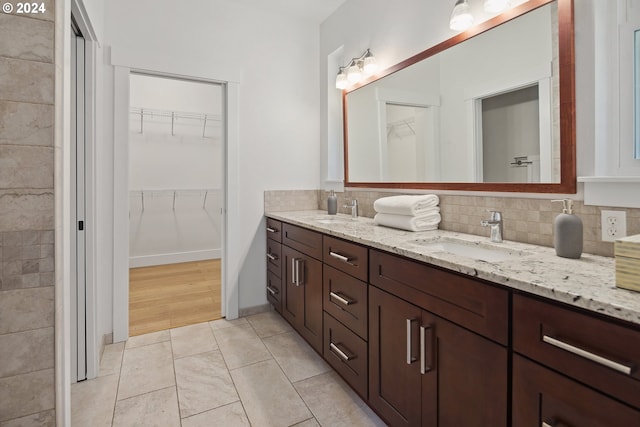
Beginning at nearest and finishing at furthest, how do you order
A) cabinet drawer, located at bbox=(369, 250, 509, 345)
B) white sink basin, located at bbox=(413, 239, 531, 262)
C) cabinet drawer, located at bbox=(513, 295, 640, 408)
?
1. cabinet drawer, located at bbox=(513, 295, 640, 408)
2. cabinet drawer, located at bbox=(369, 250, 509, 345)
3. white sink basin, located at bbox=(413, 239, 531, 262)

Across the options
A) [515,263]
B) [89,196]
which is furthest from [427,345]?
[89,196]

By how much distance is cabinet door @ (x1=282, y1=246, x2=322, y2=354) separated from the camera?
2.04 meters

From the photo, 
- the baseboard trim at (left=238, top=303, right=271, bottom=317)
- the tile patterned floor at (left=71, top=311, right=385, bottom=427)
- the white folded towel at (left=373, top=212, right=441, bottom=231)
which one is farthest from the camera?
the baseboard trim at (left=238, top=303, right=271, bottom=317)

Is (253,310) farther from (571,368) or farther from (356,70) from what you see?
(571,368)

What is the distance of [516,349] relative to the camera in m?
0.89

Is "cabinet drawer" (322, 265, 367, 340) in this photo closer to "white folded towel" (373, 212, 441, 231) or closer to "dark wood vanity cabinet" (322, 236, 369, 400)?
"dark wood vanity cabinet" (322, 236, 369, 400)

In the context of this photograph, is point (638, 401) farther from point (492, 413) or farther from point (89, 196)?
point (89, 196)

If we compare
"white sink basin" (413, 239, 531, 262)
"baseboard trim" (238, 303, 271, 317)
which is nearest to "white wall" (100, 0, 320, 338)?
"baseboard trim" (238, 303, 271, 317)

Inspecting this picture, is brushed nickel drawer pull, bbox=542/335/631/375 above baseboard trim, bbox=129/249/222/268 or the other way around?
above

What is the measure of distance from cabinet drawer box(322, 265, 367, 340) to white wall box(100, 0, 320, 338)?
1.19m

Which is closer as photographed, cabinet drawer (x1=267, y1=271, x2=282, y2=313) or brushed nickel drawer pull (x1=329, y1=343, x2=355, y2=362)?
brushed nickel drawer pull (x1=329, y1=343, x2=355, y2=362)

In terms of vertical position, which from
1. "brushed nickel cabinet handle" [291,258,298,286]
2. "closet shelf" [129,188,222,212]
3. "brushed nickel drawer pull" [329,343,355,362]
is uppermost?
"closet shelf" [129,188,222,212]

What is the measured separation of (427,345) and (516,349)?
0.35 m

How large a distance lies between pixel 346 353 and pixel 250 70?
2.37 m
